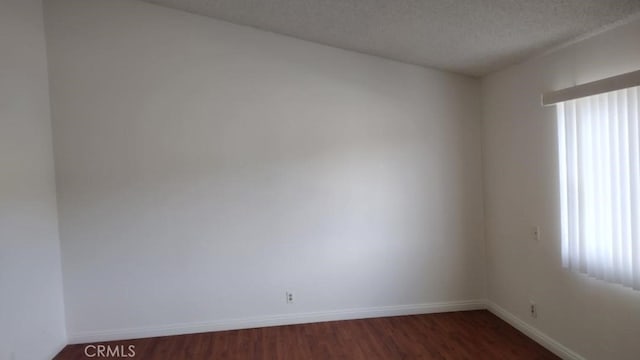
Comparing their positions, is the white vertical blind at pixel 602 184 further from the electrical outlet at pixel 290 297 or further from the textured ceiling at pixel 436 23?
the electrical outlet at pixel 290 297

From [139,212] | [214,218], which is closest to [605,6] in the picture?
[214,218]

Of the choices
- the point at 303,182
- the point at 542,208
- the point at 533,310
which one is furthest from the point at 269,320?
the point at 542,208

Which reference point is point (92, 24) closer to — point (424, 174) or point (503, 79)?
point (424, 174)

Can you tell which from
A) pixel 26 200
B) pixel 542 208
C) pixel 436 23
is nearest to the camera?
pixel 436 23

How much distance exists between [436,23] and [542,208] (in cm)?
167

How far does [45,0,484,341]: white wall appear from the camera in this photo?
10.7 feet

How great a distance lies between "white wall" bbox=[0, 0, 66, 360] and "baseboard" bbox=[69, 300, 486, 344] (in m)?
0.30

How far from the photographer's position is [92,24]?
3.24 m

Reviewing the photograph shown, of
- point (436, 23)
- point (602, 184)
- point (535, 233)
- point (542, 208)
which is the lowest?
point (535, 233)

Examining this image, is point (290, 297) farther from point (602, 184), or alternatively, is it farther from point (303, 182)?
point (602, 184)

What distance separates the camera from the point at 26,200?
2791mm

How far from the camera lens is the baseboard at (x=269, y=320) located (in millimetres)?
3281

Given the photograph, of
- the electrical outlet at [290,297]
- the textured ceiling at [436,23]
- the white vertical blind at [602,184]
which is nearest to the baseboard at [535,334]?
the white vertical blind at [602,184]

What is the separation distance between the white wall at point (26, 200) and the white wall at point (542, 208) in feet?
12.8
